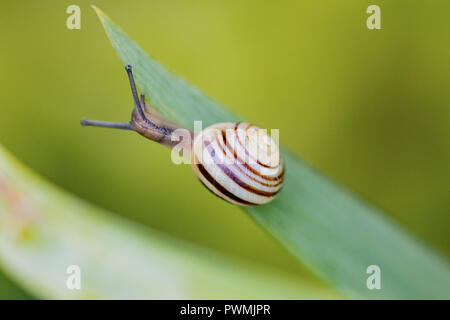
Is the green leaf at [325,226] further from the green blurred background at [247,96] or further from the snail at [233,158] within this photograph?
the green blurred background at [247,96]

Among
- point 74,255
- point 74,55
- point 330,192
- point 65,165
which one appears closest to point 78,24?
point 74,55

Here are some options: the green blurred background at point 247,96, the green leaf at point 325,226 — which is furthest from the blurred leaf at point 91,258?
the green blurred background at point 247,96

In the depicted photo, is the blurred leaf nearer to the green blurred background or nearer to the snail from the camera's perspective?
the snail

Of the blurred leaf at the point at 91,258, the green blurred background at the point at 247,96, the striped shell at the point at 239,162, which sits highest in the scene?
the green blurred background at the point at 247,96

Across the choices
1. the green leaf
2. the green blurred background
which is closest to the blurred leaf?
the green leaf

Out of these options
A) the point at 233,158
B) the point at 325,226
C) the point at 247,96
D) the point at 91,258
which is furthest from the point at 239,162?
the point at 247,96

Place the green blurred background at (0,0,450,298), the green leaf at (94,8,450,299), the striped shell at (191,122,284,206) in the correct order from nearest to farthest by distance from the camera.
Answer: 1. the green leaf at (94,8,450,299)
2. the striped shell at (191,122,284,206)
3. the green blurred background at (0,0,450,298)

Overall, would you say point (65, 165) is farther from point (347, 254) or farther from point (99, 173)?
point (347, 254)

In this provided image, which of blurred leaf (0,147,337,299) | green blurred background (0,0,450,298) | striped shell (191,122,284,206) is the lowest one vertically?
blurred leaf (0,147,337,299)
